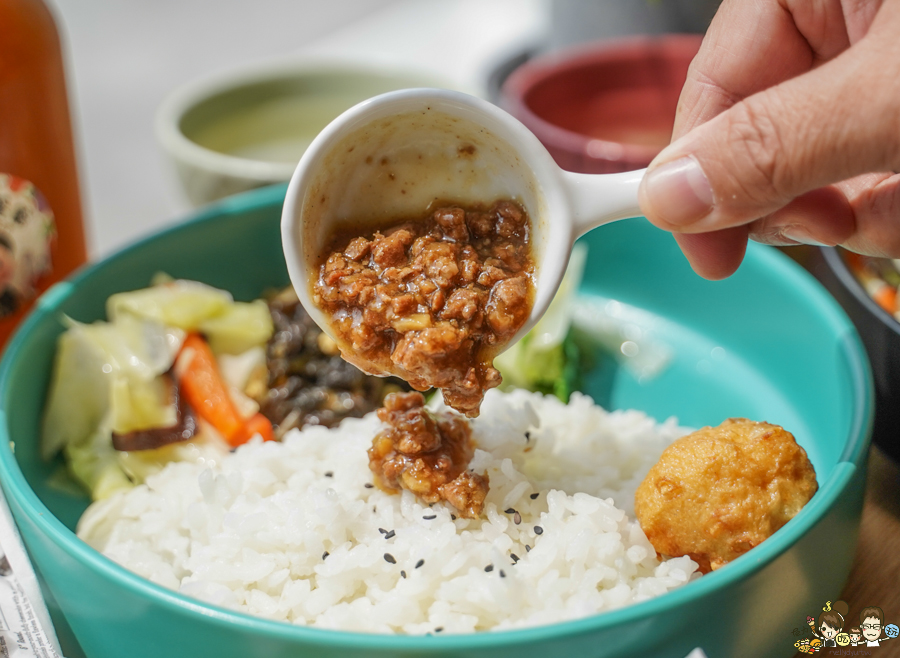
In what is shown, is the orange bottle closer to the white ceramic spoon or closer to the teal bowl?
the teal bowl

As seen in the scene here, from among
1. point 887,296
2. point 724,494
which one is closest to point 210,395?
point 724,494

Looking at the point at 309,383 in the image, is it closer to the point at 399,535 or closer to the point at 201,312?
the point at 201,312

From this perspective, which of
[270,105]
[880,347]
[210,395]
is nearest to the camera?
[880,347]

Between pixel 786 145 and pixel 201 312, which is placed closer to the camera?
pixel 786 145

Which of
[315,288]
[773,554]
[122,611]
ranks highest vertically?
[315,288]

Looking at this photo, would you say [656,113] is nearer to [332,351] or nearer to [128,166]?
[332,351]

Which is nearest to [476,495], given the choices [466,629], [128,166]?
[466,629]
